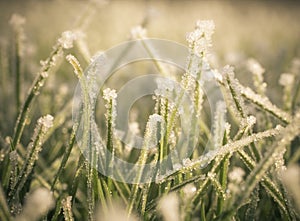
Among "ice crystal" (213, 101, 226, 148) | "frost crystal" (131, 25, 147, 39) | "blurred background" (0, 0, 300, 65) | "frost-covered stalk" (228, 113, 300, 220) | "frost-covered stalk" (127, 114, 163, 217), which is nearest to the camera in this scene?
"frost-covered stalk" (228, 113, 300, 220)

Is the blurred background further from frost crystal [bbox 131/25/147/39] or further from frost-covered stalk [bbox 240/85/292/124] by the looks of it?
frost-covered stalk [bbox 240/85/292/124]

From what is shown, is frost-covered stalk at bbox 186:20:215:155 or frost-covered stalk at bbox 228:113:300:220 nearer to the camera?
frost-covered stalk at bbox 228:113:300:220

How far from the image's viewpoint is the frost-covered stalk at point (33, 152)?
2.44 ft

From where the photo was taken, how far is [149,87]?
1746 millimetres

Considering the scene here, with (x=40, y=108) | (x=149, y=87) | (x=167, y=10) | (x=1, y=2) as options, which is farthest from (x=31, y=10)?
(x=40, y=108)

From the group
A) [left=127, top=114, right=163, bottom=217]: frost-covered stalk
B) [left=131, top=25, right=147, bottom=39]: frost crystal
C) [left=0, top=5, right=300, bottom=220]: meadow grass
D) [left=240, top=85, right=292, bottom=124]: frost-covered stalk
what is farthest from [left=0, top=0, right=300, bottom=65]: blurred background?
[left=127, top=114, right=163, bottom=217]: frost-covered stalk

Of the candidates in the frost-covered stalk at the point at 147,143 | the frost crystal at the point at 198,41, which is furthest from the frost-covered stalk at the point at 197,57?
the frost-covered stalk at the point at 147,143

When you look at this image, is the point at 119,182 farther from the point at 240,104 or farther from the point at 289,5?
the point at 289,5

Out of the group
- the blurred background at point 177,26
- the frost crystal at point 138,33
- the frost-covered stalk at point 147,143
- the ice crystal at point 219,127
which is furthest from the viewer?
the blurred background at point 177,26

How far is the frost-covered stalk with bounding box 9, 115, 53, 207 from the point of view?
0.74 meters

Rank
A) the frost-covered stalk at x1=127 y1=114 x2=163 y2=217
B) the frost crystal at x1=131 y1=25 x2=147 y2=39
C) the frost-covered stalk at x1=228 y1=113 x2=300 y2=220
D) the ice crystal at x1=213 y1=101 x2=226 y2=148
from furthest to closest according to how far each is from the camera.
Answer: the frost crystal at x1=131 y1=25 x2=147 y2=39 → the ice crystal at x1=213 y1=101 x2=226 y2=148 → the frost-covered stalk at x1=127 y1=114 x2=163 y2=217 → the frost-covered stalk at x1=228 y1=113 x2=300 y2=220

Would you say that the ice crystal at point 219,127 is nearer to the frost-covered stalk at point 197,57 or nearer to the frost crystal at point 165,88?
the frost-covered stalk at point 197,57

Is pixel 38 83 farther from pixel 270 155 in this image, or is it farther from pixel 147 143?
pixel 270 155

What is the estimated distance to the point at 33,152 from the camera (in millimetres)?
760
